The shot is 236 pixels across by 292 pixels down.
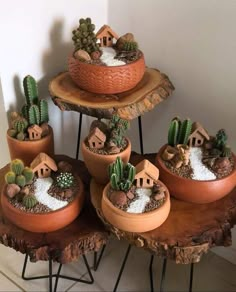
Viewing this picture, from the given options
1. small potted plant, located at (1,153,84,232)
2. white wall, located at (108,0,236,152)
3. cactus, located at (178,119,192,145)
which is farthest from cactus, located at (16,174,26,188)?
white wall, located at (108,0,236,152)

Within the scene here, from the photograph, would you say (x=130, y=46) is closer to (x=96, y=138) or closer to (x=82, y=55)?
(x=82, y=55)

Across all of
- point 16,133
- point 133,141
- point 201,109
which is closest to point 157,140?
point 133,141

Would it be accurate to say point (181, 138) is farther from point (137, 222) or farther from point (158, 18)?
point (158, 18)

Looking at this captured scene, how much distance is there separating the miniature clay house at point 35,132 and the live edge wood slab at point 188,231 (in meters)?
0.24

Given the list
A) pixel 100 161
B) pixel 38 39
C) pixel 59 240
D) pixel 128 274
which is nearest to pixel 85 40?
pixel 38 39

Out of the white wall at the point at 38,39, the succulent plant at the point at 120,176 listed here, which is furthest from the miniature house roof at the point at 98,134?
the white wall at the point at 38,39

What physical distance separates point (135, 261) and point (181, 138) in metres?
0.62

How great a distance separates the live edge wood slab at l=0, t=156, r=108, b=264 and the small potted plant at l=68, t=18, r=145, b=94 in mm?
393

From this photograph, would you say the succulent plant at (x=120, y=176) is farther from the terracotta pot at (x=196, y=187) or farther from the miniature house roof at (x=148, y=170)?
the terracotta pot at (x=196, y=187)

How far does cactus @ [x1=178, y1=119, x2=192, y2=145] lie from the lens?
1149 millimetres

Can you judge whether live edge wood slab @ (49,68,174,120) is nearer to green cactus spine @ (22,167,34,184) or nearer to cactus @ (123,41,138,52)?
cactus @ (123,41,138,52)

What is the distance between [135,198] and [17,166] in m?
0.32

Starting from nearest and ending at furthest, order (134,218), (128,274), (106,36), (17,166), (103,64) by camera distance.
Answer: (134,218)
(17,166)
(103,64)
(106,36)
(128,274)

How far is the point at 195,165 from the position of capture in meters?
1.14
